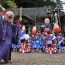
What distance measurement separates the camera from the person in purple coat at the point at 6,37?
13.9 meters

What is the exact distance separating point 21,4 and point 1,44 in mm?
57503

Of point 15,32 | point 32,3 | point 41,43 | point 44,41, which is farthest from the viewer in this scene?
point 32,3

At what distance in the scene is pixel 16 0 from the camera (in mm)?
72125

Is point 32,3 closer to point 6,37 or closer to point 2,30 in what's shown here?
point 6,37

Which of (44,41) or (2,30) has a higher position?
(2,30)

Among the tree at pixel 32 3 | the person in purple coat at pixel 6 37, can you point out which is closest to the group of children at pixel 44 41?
the person in purple coat at pixel 6 37

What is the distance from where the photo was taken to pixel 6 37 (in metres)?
14.2

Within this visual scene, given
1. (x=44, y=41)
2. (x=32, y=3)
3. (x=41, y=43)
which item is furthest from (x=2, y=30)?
(x=32, y=3)

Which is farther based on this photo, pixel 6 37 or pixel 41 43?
pixel 41 43

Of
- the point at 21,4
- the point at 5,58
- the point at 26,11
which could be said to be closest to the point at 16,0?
the point at 21,4

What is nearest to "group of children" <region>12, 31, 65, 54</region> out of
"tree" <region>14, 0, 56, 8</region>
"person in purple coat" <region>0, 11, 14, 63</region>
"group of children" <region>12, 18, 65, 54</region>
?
"group of children" <region>12, 18, 65, 54</region>

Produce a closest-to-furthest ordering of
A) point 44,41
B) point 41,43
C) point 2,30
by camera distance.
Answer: point 2,30, point 44,41, point 41,43

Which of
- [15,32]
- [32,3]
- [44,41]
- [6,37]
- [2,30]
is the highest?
[32,3]

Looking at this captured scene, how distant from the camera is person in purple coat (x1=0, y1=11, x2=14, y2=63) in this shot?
13875mm
